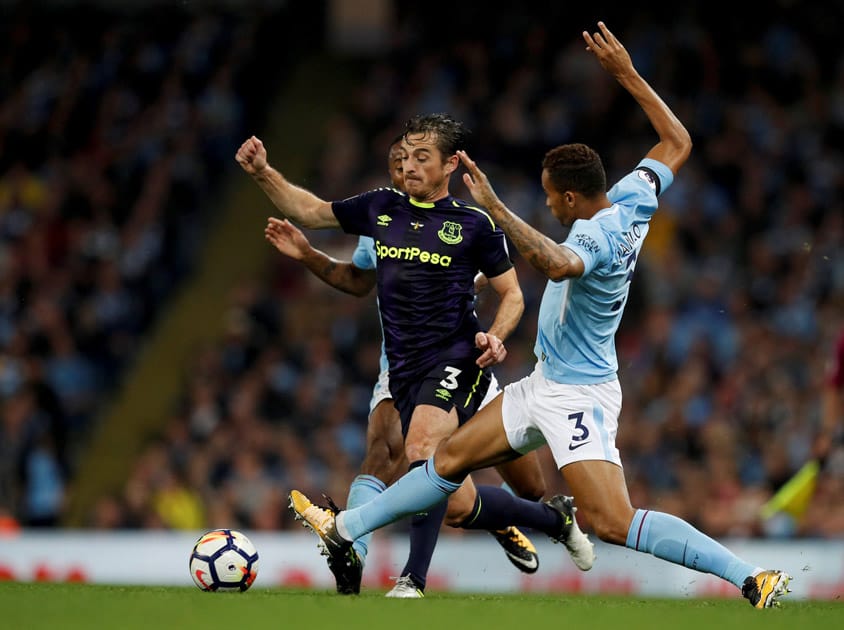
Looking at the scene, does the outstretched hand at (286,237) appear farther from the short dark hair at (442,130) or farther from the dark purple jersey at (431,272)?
the short dark hair at (442,130)

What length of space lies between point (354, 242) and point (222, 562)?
29.0 ft

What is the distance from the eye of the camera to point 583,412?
22.3ft

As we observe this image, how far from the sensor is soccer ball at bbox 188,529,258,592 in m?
7.39

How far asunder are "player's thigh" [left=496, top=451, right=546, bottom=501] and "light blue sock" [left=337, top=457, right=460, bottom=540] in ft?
3.42

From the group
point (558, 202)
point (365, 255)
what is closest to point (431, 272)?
point (365, 255)

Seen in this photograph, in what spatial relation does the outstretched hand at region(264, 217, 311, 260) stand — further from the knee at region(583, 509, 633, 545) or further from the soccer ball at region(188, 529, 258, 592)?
the knee at region(583, 509, 633, 545)

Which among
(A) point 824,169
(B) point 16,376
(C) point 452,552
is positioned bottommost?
(C) point 452,552

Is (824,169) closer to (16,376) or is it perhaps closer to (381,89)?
(381,89)

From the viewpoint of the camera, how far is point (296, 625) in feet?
18.0

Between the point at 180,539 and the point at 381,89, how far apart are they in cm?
748

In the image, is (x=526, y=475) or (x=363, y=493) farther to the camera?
(x=526, y=475)

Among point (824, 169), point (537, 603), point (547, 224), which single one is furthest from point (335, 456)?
point (537, 603)

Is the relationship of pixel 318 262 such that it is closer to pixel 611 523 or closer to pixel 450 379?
pixel 450 379

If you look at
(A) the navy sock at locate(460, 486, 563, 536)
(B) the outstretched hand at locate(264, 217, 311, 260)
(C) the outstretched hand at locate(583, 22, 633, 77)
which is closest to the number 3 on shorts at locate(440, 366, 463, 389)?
(A) the navy sock at locate(460, 486, 563, 536)
